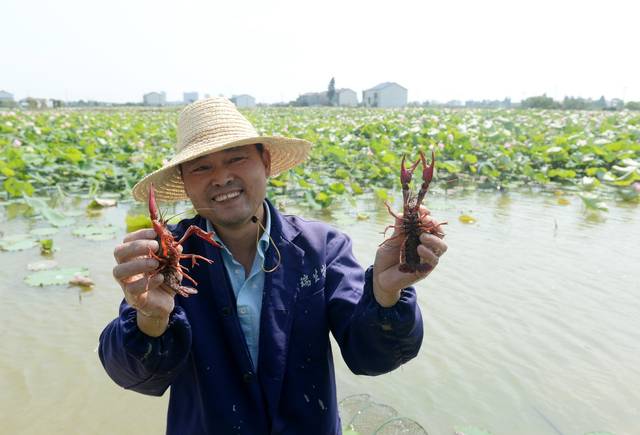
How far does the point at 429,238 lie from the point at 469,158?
790 centimetres

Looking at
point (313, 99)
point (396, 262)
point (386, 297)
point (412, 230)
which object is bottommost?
point (313, 99)

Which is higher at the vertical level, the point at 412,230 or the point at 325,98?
the point at 412,230

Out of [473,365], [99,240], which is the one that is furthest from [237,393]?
[99,240]

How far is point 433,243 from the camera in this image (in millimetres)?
1286

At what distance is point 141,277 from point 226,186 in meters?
0.44

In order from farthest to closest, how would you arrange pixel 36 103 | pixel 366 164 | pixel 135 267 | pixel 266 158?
1. pixel 36 103
2. pixel 366 164
3. pixel 266 158
4. pixel 135 267

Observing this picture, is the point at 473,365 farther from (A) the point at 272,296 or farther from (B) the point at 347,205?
(B) the point at 347,205

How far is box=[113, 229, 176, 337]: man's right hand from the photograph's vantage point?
1209 millimetres

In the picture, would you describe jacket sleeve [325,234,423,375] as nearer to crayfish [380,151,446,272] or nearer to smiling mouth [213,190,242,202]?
crayfish [380,151,446,272]

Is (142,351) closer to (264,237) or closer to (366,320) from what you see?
(264,237)

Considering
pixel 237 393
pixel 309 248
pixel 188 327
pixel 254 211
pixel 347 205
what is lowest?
pixel 347 205

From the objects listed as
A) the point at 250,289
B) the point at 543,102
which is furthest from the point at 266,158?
the point at 543,102

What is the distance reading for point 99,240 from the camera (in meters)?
4.95

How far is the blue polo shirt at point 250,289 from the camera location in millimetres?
1611
